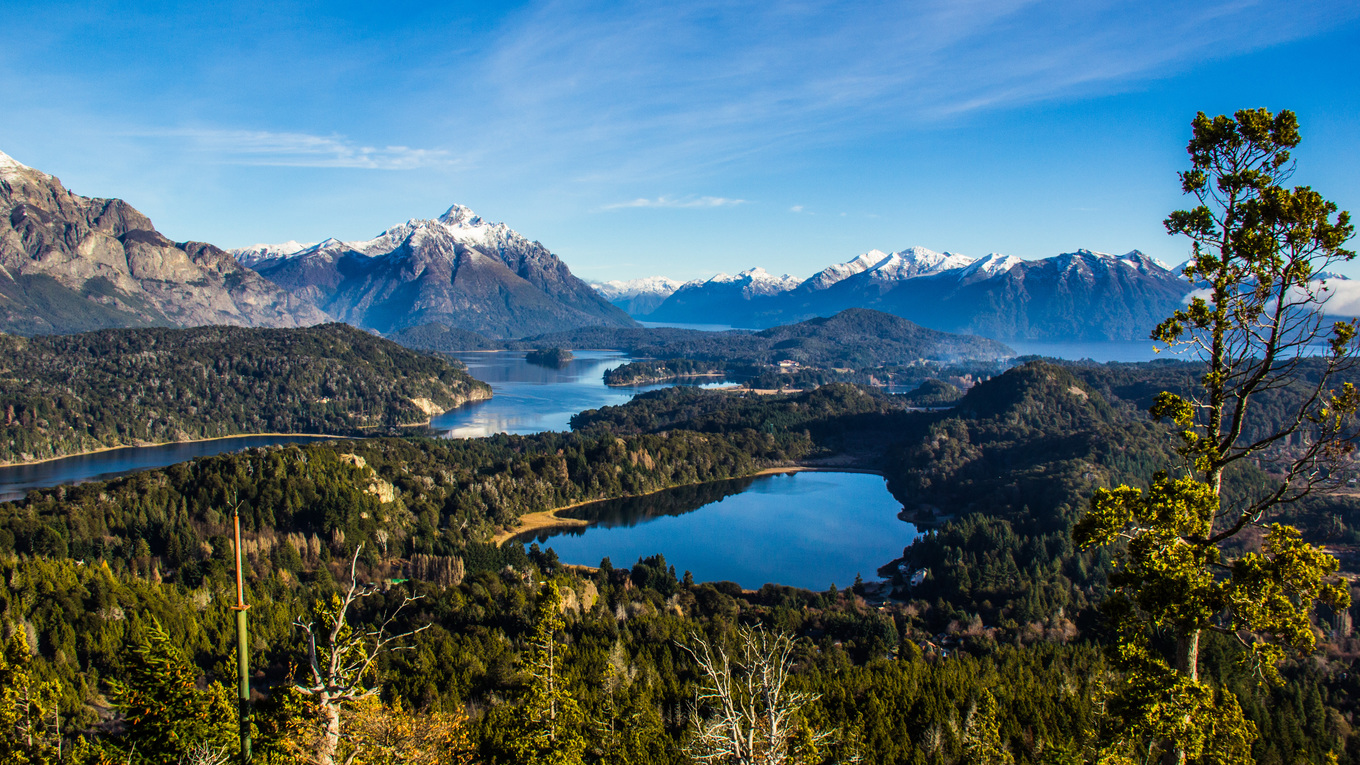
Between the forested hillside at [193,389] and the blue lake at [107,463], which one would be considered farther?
the forested hillside at [193,389]

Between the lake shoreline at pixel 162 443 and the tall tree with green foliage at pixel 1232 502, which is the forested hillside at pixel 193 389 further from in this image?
the tall tree with green foliage at pixel 1232 502

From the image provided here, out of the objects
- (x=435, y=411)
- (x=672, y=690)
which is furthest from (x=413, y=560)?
(x=435, y=411)

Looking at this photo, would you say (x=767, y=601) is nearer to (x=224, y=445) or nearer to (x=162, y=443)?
(x=224, y=445)

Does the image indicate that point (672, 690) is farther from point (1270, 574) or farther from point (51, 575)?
point (51, 575)

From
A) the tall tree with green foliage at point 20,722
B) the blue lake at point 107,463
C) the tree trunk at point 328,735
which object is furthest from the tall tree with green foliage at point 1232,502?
the blue lake at point 107,463

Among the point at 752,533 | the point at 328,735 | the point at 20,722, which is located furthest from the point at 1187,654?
the point at 752,533
